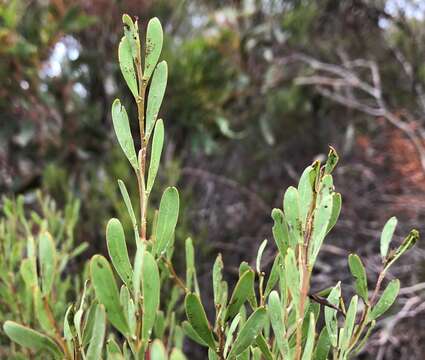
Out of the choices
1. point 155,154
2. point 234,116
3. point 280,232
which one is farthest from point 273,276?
point 234,116

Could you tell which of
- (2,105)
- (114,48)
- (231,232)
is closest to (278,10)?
(114,48)

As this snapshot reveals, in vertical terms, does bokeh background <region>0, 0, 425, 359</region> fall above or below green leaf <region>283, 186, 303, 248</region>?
above

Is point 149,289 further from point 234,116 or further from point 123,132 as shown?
point 234,116

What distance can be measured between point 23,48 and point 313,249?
1.79 metres

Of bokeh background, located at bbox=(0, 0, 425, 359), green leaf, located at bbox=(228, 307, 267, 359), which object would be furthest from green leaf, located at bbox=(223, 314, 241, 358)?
bokeh background, located at bbox=(0, 0, 425, 359)

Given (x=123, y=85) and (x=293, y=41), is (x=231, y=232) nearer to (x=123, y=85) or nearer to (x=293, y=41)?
(x=123, y=85)

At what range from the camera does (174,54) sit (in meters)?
2.34

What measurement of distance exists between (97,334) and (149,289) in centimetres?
6

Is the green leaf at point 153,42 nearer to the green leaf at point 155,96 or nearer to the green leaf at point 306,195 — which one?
the green leaf at point 155,96

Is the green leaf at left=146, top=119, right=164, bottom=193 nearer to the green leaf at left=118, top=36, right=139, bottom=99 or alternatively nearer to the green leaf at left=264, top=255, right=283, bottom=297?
the green leaf at left=118, top=36, right=139, bottom=99

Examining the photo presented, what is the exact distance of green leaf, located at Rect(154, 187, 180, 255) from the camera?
0.41m

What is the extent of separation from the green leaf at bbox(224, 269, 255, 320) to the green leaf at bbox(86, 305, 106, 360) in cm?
12

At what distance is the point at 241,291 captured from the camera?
435 millimetres

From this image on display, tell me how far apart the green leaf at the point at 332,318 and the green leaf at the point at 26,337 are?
0.22 meters
